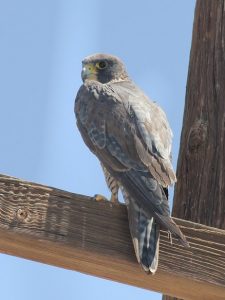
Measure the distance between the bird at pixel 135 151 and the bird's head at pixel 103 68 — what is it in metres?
0.55

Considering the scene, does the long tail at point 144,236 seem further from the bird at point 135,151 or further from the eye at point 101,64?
the eye at point 101,64

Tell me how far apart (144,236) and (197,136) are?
783 mm

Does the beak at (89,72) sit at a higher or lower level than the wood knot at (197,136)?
higher

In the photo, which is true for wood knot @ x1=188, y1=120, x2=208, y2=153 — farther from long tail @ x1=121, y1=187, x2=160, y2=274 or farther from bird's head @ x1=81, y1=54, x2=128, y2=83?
bird's head @ x1=81, y1=54, x2=128, y2=83

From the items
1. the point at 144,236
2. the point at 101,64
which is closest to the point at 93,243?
the point at 144,236

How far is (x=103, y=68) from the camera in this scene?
5219 millimetres

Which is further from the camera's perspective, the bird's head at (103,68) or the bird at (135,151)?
the bird's head at (103,68)

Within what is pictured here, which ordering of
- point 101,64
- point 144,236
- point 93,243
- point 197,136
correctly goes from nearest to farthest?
point 93,243 < point 144,236 < point 197,136 < point 101,64

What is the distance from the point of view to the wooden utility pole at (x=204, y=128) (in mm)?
2932

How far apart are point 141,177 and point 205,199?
0.82 ft

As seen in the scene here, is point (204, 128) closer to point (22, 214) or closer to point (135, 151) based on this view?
point (135, 151)

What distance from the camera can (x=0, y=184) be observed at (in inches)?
90.7

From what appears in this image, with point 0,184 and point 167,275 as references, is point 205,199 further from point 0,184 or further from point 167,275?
point 0,184

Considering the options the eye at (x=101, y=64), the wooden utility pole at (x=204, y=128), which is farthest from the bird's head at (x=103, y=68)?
the wooden utility pole at (x=204, y=128)
